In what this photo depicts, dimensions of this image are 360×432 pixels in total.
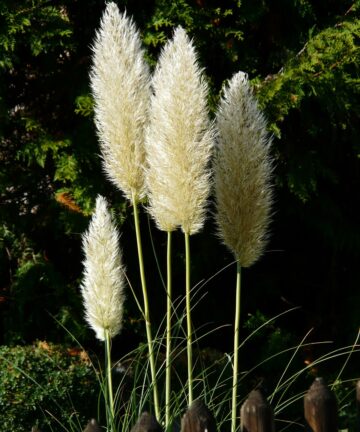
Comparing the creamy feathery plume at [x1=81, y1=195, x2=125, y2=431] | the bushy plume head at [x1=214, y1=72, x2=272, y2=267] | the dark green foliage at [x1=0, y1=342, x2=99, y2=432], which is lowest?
the dark green foliage at [x1=0, y1=342, x2=99, y2=432]

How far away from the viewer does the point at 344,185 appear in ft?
18.2

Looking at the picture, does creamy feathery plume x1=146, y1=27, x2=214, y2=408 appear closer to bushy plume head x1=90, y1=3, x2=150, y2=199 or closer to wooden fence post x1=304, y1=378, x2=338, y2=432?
bushy plume head x1=90, y1=3, x2=150, y2=199

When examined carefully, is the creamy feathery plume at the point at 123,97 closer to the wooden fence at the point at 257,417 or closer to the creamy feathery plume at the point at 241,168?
the creamy feathery plume at the point at 241,168

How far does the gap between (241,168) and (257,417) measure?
0.97 m

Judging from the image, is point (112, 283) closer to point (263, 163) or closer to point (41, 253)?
point (263, 163)

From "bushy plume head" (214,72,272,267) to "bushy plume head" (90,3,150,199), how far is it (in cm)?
30

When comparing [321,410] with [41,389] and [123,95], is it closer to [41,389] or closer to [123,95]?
[123,95]

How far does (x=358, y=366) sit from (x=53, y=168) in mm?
2326

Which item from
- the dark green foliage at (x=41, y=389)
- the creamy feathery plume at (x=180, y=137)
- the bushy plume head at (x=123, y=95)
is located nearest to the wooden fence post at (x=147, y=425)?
the creamy feathery plume at (x=180, y=137)

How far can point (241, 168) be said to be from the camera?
9.57 feet

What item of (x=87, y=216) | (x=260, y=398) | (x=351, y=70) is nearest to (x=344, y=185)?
(x=351, y=70)

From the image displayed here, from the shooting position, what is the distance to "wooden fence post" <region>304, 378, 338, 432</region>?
2.33 meters

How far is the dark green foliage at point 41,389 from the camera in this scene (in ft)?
13.7

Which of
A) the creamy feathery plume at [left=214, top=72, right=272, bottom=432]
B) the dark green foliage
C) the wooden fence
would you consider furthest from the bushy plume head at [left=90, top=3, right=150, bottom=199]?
the dark green foliage
